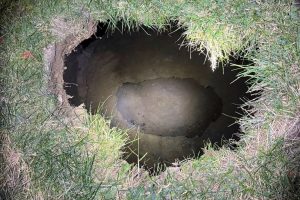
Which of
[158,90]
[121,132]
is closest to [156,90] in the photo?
[158,90]

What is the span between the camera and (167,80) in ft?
9.39

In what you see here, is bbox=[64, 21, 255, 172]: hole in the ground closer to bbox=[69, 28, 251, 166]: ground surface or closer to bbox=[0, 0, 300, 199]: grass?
bbox=[69, 28, 251, 166]: ground surface

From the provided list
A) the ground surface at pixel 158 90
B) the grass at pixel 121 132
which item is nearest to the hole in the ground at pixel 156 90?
the ground surface at pixel 158 90

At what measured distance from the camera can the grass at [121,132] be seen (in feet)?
6.53

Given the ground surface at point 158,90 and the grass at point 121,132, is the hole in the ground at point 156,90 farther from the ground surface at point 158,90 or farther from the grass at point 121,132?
the grass at point 121,132

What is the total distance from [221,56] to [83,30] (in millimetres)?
966

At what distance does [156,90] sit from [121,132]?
24.9 inches

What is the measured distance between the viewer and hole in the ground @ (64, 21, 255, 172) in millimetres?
2506

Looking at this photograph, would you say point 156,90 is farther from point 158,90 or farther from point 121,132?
point 121,132

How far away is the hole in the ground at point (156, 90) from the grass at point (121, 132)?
7.0 inches

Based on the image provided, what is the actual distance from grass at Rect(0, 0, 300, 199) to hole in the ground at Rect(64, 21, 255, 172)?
7.0 inches

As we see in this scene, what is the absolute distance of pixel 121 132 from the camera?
7.64 feet

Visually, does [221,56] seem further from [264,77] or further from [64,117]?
[64,117]

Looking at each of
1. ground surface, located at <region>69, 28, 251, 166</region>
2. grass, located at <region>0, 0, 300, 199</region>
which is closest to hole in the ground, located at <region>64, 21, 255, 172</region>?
ground surface, located at <region>69, 28, 251, 166</region>
